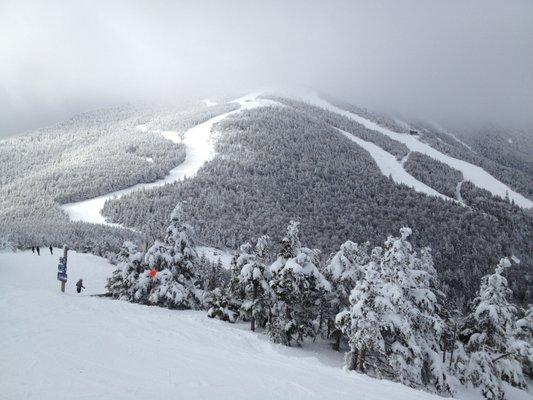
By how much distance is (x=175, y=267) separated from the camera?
35531 millimetres

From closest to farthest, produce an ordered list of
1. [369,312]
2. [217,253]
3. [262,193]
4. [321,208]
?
1. [369,312]
2. [217,253]
3. [262,193]
4. [321,208]

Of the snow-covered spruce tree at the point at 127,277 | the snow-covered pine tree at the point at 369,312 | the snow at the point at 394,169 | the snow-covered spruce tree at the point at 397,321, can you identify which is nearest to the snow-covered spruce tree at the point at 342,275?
the snow-covered spruce tree at the point at 397,321

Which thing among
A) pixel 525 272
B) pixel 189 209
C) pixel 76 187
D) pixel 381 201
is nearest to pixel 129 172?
pixel 76 187

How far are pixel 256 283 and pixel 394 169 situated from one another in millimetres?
156541

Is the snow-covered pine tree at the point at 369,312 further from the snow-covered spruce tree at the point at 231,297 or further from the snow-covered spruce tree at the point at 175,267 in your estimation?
the snow-covered spruce tree at the point at 175,267

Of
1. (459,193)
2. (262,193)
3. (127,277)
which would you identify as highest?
(127,277)

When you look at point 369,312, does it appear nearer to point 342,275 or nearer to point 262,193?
point 342,275

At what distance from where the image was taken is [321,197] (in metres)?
131

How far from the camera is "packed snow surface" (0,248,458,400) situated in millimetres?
11664

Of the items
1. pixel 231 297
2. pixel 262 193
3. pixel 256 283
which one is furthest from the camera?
pixel 262 193

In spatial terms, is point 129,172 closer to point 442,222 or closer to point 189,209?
point 189,209

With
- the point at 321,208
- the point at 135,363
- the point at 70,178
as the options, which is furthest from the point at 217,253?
the point at 70,178

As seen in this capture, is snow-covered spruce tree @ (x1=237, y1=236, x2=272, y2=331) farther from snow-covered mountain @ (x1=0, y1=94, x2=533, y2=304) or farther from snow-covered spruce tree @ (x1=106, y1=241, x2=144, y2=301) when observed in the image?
snow-covered mountain @ (x1=0, y1=94, x2=533, y2=304)

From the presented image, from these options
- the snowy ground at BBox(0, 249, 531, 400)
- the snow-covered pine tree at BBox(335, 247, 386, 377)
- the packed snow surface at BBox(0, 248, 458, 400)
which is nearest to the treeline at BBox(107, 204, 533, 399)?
the snow-covered pine tree at BBox(335, 247, 386, 377)
